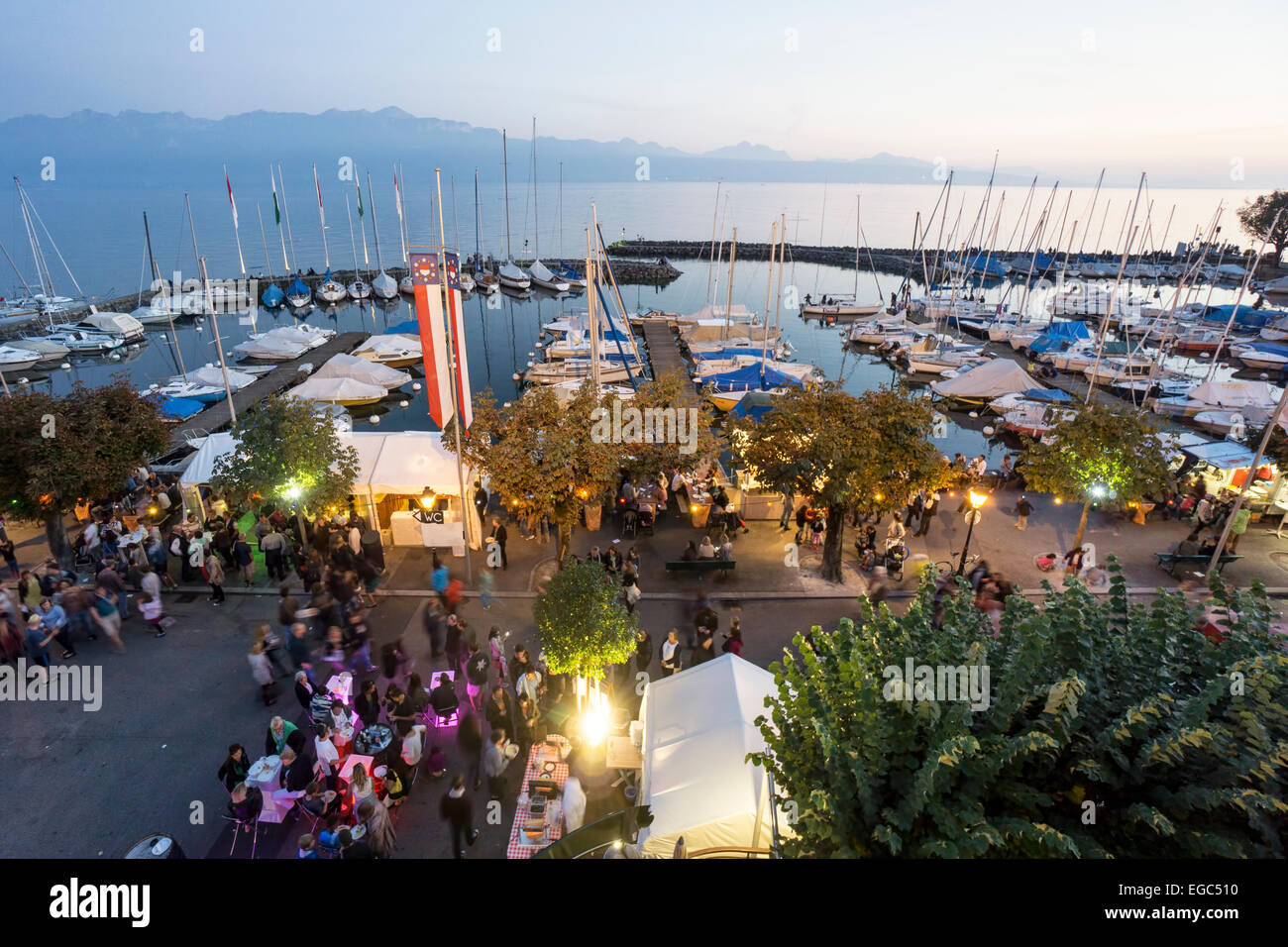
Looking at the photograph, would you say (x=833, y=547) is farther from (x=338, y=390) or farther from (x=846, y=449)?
(x=338, y=390)

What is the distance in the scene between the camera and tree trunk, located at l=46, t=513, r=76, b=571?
14.7 metres

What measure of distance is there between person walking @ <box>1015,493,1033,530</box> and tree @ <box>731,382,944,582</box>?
564 centimetres

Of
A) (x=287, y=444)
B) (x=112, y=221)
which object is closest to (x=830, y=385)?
(x=287, y=444)

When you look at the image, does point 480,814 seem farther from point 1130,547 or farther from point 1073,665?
point 1130,547

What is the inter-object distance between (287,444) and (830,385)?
481 inches

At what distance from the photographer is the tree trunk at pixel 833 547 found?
15.1 metres

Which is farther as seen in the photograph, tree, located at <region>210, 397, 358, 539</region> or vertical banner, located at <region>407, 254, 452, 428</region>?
vertical banner, located at <region>407, 254, 452, 428</region>

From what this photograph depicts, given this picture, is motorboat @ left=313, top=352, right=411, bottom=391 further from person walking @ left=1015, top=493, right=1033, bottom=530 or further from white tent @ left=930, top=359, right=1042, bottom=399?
person walking @ left=1015, top=493, right=1033, bottom=530

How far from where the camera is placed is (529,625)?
13797 millimetres

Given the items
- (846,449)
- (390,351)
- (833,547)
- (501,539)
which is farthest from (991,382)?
(390,351)

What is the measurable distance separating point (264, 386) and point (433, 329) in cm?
2455

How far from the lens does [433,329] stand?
16.7 m

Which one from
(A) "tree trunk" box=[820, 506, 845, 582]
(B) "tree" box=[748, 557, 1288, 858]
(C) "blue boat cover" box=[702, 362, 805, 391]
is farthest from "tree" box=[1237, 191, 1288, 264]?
(B) "tree" box=[748, 557, 1288, 858]
